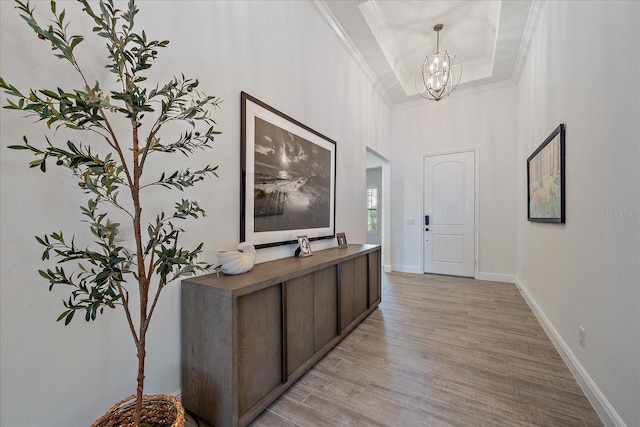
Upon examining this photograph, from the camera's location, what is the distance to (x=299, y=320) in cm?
203

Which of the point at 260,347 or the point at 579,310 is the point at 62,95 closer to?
the point at 260,347

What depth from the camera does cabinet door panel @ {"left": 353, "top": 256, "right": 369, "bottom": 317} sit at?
2.96m

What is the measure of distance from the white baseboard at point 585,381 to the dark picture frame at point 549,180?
1.02 m

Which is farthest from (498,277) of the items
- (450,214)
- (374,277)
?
(374,277)

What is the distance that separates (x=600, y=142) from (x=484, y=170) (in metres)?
3.47

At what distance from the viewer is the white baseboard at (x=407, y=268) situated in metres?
5.46

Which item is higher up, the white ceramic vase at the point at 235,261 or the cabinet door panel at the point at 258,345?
the white ceramic vase at the point at 235,261

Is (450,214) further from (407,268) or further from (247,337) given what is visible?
(247,337)

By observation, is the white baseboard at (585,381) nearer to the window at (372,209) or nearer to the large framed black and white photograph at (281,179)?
the large framed black and white photograph at (281,179)

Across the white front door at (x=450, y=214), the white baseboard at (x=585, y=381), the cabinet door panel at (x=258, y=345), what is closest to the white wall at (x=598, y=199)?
the white baseboard at (x=585, y=381)

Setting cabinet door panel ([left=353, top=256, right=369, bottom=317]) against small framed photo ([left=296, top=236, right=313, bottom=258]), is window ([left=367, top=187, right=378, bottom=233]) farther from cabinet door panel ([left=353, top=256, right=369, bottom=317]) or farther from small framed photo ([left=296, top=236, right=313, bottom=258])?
small framed photo ([left=296, top=236, right=313, bottom=258])

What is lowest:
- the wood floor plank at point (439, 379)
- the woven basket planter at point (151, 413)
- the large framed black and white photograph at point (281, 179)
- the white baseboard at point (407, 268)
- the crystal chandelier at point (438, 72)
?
the wood floor plank at point (439, 379)

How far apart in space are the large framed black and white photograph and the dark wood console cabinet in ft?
1.25

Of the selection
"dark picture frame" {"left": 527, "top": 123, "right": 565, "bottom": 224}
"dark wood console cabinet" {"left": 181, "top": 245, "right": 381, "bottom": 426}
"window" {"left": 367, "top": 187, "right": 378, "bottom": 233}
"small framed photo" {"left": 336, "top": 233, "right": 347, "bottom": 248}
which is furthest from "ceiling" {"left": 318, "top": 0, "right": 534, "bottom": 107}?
"window" {"left": 367, "top": 187, "right": 378, "bottom": 233}
